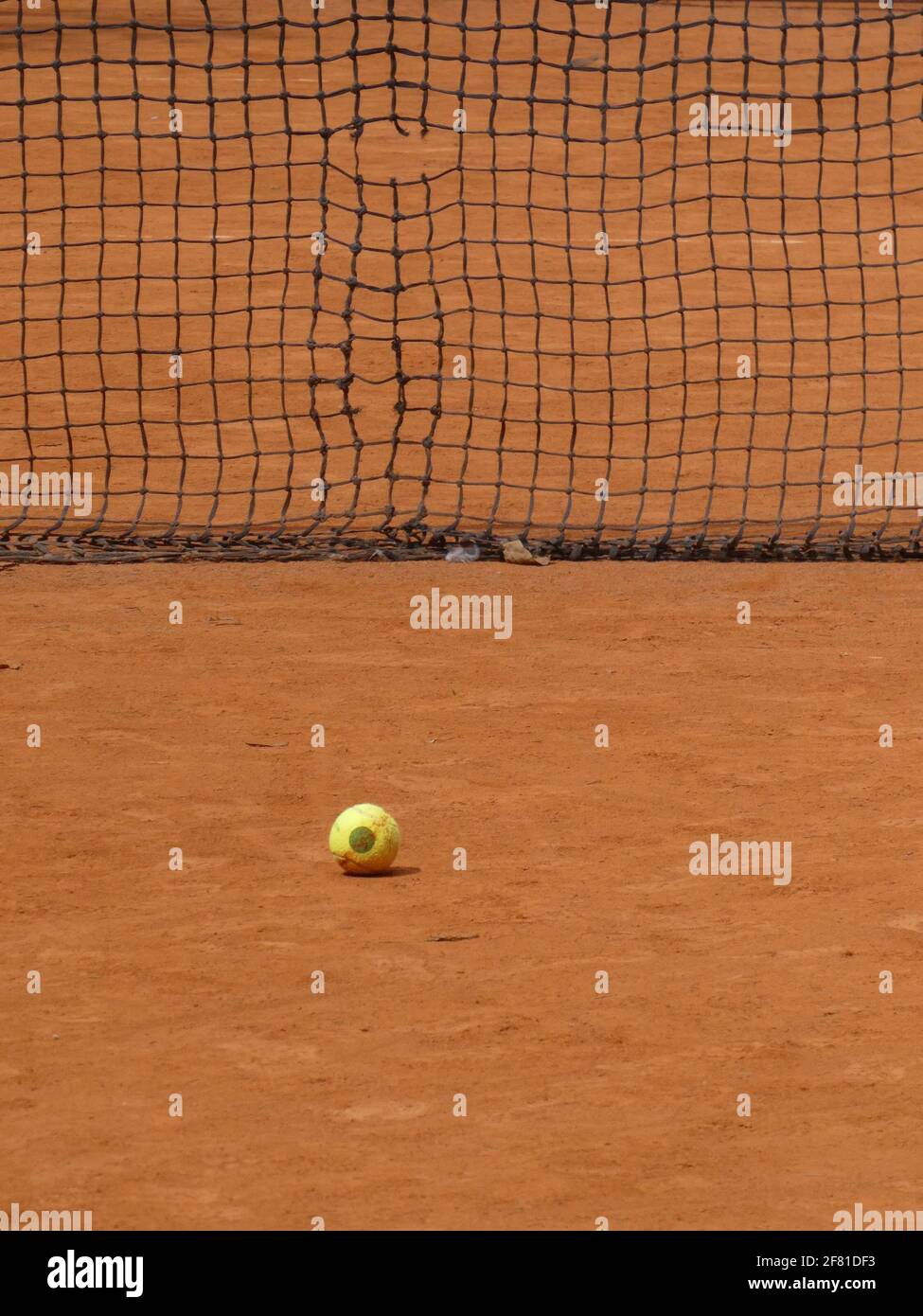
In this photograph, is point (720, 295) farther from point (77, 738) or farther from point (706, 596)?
point (77, 738)

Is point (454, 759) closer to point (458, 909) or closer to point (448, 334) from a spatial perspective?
point (458, 909)

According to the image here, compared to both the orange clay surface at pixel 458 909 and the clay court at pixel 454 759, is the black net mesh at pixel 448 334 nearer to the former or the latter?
the clay court at pixel 454 759

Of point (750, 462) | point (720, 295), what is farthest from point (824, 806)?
point (720, 295)

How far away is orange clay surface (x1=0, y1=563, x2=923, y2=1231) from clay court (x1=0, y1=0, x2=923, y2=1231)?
2 centimetres

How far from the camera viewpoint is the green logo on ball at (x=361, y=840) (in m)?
6.88

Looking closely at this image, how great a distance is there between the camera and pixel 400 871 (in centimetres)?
700

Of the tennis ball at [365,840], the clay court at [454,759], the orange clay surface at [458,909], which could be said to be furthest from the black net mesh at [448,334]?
the tennis ball at [365,840]

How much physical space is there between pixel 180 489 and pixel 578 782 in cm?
433

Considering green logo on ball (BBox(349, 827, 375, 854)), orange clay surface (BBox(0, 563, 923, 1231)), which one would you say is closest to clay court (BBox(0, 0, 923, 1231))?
orange clay surface (BBox(0, 563, 923, 1231))

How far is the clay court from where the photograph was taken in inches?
207

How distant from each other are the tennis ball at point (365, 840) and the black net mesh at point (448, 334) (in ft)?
12.4

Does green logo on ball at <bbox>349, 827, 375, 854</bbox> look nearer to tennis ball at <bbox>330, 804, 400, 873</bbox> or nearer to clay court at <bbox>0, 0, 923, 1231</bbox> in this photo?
tennis ball at <bbox>330, 804, 400, 873</bbox>

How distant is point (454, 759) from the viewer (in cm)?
805

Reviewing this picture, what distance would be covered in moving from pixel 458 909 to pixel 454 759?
1439mm
